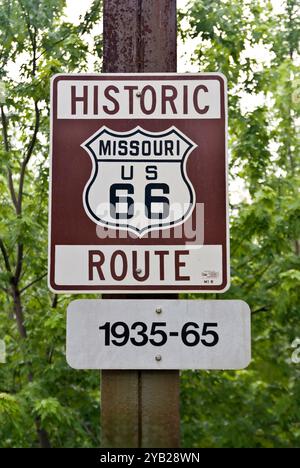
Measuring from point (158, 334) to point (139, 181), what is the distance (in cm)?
47

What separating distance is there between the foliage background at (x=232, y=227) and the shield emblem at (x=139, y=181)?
15.8 feet

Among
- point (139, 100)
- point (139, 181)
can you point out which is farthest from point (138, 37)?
point (139, 181)

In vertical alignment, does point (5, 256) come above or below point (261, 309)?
above

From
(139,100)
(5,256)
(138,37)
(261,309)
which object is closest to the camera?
(139,100)

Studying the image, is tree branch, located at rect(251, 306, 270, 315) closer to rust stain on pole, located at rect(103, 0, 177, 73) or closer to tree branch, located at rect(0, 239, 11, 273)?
tree branch, located at rect(0, 239, 11, 273)

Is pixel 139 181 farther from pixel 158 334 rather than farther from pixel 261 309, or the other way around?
pixel 261 309

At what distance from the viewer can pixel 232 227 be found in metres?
8.38

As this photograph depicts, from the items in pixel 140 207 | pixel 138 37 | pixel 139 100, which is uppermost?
pixel 138 37

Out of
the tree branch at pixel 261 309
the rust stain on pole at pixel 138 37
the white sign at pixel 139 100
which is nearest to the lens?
the white sign at pixel 139 100

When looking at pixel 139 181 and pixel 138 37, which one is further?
pixel 138 37

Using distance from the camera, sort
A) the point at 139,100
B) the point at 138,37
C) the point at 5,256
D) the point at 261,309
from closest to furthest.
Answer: the point at 139,100 < the point at 138,37 < the point at 5,256 < the point at 261,309

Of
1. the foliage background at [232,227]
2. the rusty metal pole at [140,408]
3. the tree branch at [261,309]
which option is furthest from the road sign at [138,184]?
the tree branch at [261,309]

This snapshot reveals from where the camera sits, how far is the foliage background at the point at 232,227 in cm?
774

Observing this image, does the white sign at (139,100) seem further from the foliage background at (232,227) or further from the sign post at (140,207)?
the foliage background at (232,227)
